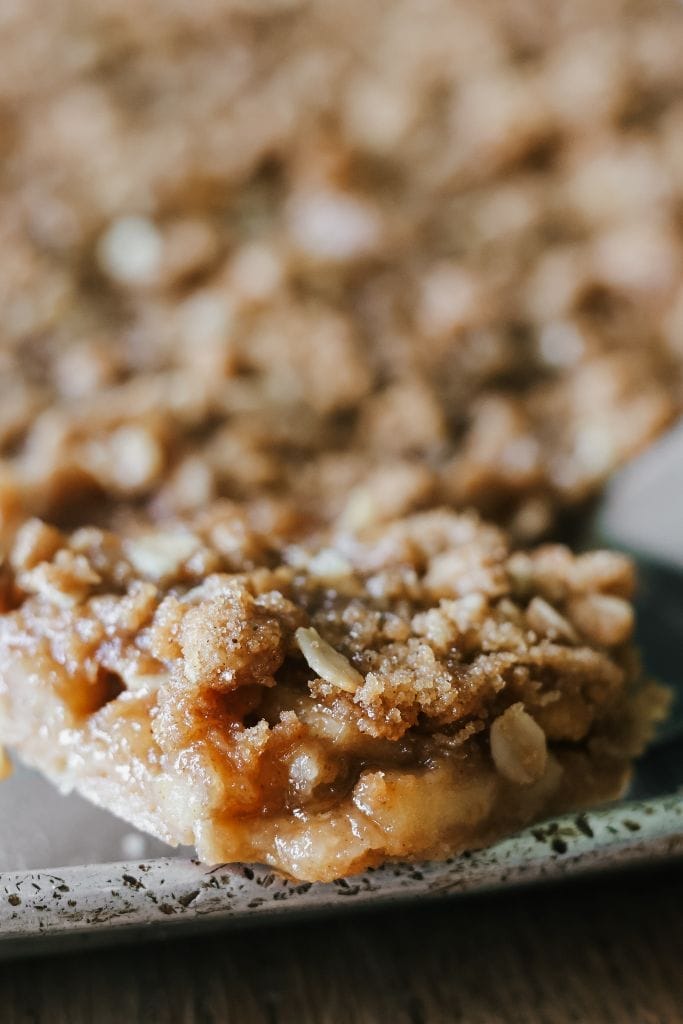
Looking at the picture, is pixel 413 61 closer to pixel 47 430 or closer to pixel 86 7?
pixel 86 7

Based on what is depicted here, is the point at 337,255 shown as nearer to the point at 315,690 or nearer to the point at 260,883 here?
the point at 315,690

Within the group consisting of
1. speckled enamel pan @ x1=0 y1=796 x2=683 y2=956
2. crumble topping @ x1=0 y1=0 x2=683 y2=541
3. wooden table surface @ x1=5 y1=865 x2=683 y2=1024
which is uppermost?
crumble topping @ x1=0 y1=0 x2=683 y2=541

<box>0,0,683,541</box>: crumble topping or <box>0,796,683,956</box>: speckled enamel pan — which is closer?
<box>0,796,683,956</box>: speckled enamel pan

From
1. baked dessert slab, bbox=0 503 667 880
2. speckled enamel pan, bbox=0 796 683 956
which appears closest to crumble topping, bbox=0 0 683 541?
baked dessert slab, bbox=0 503 667 880

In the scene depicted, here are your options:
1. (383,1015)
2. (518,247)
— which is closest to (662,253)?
(518,247)

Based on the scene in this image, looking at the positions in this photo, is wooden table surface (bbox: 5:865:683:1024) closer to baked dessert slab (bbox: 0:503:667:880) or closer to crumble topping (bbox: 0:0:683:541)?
baked dessert slab (bbox: 0:503:667:880)

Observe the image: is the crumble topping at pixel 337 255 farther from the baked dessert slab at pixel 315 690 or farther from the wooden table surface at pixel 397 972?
the wooden table surface at pixel 397 972
